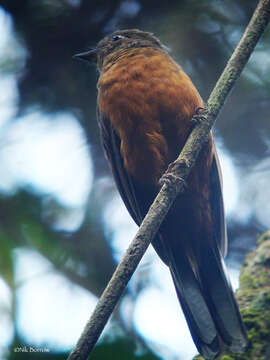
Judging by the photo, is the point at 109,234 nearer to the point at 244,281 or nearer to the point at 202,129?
the point at 244,281

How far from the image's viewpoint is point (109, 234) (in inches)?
210

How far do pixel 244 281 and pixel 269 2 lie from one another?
1746mm

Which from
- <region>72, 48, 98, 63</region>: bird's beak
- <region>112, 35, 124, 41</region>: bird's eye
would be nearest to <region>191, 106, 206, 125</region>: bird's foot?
<region>112, 35, 124, 41</region>: bird's eye

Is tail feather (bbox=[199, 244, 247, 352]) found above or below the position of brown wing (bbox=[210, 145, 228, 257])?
below

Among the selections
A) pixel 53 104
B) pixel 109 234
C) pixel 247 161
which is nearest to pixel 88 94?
pixel 53 104


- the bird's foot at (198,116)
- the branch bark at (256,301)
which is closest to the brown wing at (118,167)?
the bird's foot at (198,116)

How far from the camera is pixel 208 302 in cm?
354

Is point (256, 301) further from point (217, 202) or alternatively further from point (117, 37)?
point (117, 37)

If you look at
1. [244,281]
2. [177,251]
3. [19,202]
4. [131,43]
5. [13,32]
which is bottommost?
[244,281]

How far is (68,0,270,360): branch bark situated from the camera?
2490 millimetres

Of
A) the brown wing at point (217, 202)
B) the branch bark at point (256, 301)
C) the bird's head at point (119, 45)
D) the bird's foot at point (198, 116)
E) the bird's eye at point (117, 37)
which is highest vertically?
the bird's eye at point (117, 37)

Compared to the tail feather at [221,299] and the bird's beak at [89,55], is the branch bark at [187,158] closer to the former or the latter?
the tail feather at [221,299]

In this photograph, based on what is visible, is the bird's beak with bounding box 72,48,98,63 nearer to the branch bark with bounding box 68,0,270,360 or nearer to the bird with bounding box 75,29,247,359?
the bird with bounding box 75,29,247,359

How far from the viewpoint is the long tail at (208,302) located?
10.6 ft
